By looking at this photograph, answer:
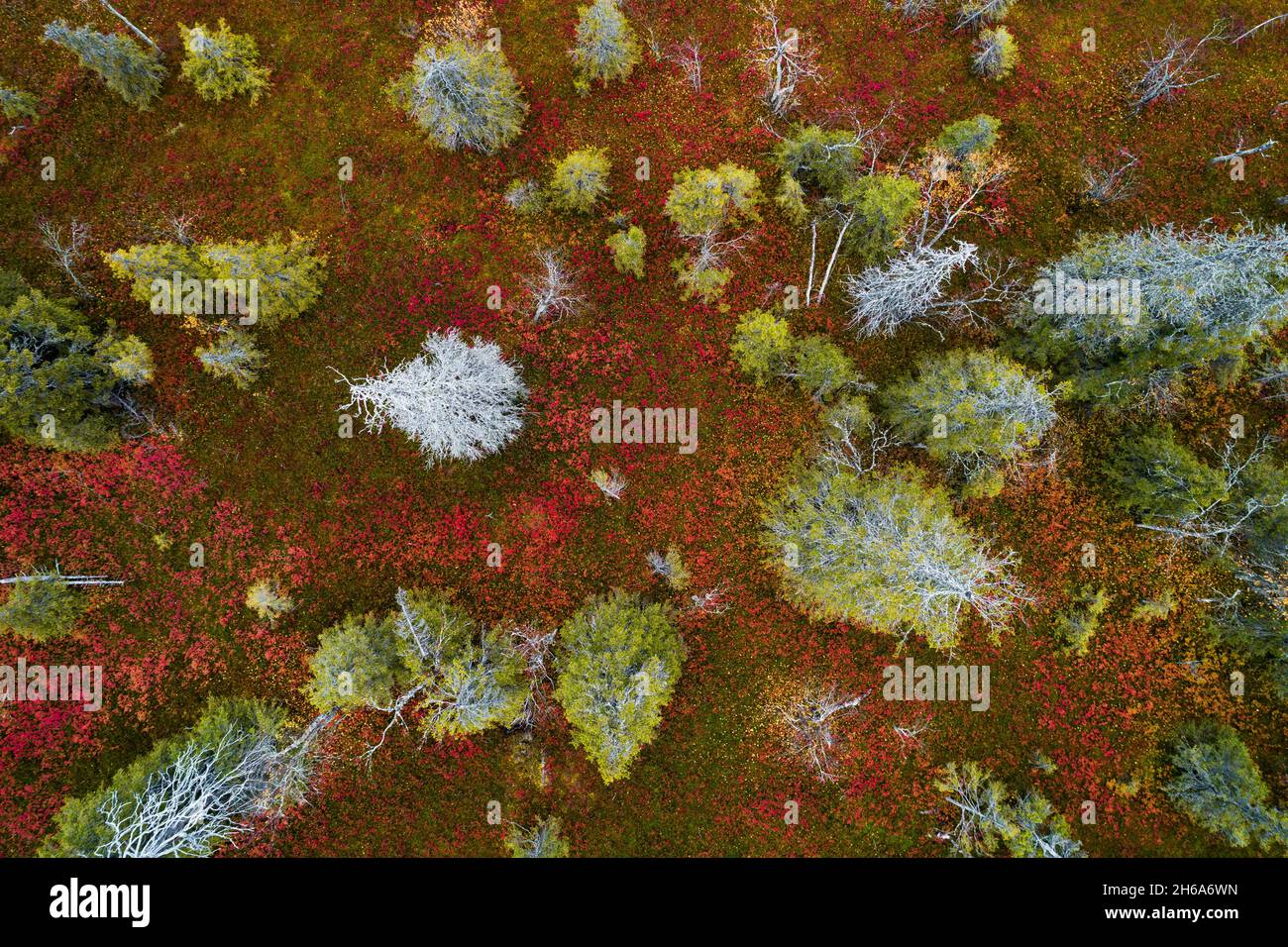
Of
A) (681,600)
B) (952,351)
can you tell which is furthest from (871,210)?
(681,600)

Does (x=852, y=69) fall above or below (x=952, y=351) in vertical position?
above

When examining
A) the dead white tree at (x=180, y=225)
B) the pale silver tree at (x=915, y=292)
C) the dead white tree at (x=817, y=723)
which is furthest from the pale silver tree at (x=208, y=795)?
the pale silver tree at (x=915, y=292)

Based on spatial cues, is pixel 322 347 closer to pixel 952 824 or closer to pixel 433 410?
pixel 433 410

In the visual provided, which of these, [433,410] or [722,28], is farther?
[722,28]

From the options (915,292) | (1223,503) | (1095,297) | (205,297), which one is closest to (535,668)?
(205,297)

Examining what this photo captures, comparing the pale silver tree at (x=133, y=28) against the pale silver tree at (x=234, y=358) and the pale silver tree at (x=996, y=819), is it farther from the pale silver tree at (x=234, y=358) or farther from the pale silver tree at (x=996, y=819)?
the pale silver tree at (x=996, y=819)
